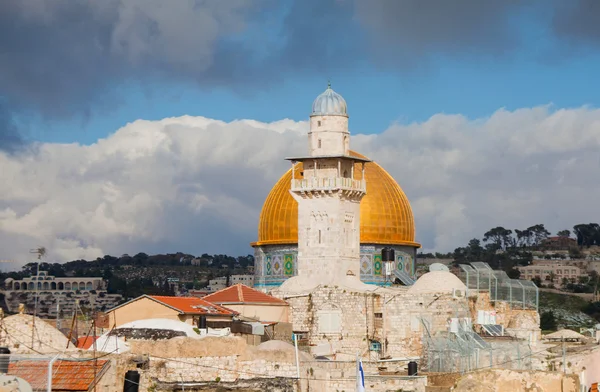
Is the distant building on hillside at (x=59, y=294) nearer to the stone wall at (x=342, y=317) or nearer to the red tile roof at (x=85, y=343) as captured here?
the red tile roof at (x=85, y=343)

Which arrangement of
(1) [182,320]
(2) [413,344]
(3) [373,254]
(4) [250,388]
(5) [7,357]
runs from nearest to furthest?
(5) [7,357] < (4) [250,388] < (1) [182,320] < (2) [413,344] < (3) [373,254]

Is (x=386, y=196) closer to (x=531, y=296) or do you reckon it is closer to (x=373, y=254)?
(x=373, y=254)

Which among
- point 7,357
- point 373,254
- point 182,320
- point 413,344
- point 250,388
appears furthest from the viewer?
point 373,254

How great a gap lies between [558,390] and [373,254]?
30358 millimetres

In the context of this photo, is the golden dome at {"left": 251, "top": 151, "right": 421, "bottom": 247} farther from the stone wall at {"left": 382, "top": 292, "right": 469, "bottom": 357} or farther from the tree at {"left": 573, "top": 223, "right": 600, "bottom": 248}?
the tree at {"left": 573, "top": 223, "right": 600, "bottom": 248}

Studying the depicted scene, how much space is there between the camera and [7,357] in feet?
101

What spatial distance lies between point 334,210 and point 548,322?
30180 millimetres

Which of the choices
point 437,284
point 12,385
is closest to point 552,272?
point 437,284

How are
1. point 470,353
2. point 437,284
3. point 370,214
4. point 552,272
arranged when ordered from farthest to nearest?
point 552,272 → point 370,214 → point 437,284 → point 470,353

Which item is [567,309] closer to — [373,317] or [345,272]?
[345,272]

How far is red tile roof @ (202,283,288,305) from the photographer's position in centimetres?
5534

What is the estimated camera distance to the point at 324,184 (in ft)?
190

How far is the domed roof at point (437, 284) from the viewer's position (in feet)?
180

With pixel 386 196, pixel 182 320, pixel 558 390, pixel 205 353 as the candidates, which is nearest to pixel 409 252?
pixel 386 196
